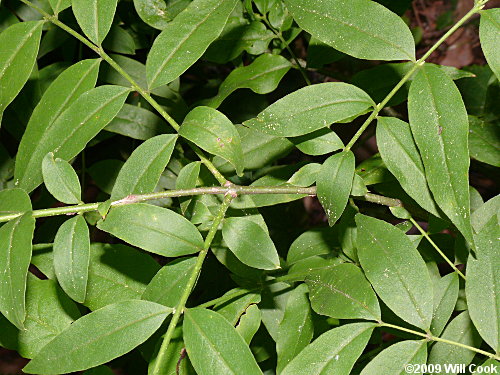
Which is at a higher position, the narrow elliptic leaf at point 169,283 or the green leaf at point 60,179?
the green leaf at point 60,179

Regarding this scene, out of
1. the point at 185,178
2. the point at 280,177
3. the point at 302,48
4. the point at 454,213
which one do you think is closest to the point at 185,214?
the point at 185,178

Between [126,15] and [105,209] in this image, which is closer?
[105,209]

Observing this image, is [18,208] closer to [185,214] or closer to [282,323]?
[185,214]

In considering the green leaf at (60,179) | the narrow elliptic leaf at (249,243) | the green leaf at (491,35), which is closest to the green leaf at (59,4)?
the green leaf at (60,179)

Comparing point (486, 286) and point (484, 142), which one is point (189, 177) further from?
point (484, 142)

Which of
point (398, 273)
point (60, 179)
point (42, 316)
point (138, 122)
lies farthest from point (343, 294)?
point (138, 122)

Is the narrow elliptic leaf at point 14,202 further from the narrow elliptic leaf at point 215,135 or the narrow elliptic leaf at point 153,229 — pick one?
the narrow elliptic leaf at point 215,135
